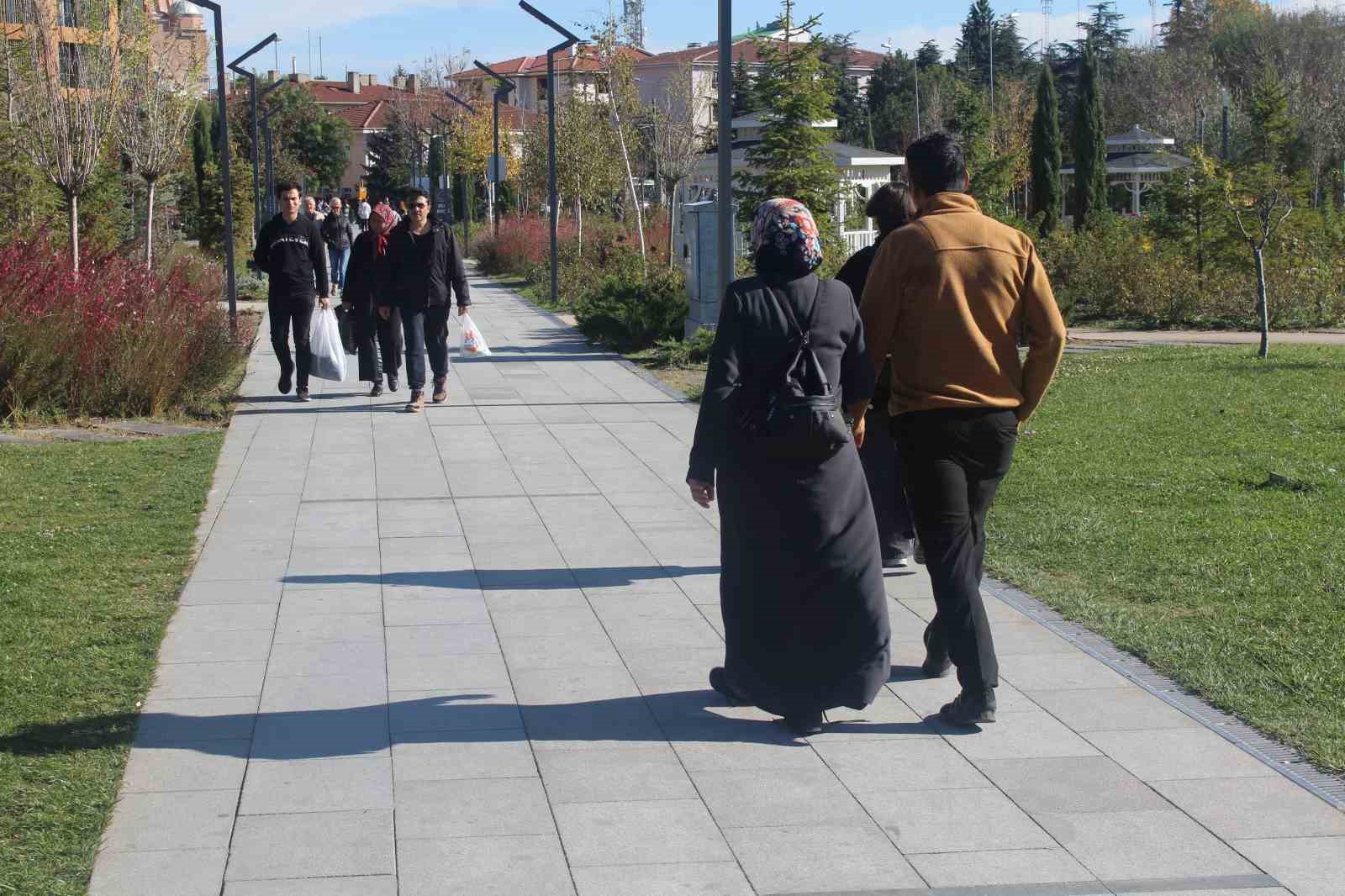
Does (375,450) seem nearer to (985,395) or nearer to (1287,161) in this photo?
(985,395)

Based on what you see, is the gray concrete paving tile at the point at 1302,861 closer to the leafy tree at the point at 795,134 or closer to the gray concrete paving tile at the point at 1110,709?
the gray concrete paving tile at the point at 1110,709

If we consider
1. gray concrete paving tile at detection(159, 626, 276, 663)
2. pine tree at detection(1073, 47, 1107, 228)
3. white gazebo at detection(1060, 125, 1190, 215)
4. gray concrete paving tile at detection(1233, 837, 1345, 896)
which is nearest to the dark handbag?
gray concrete paving tile at detection(1233, 837, 1345, 896)

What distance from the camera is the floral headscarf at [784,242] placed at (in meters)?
4.93

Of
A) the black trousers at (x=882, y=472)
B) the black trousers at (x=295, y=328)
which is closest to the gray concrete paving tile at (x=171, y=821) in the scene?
the black trousers at (x=882, y=472)

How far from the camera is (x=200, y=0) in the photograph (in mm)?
20422

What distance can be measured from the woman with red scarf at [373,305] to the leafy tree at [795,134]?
14.5 feet

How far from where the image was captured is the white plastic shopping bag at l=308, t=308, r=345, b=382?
13641 millimetres

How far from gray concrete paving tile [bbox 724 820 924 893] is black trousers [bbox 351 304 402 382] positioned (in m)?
9.86

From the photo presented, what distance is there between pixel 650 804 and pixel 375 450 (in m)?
7.21

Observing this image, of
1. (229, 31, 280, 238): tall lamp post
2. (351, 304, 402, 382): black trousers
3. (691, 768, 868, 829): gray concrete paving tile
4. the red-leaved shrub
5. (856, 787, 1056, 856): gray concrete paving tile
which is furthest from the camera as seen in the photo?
(229, 31, 280, 238): tall lamp post

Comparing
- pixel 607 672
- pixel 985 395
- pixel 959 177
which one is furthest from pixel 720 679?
A: pixel 959 177

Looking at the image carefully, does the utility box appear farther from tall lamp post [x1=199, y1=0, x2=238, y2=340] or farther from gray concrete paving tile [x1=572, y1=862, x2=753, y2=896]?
gray concrete paving tile [x1=572, y1=862, x2=753, y2=896]

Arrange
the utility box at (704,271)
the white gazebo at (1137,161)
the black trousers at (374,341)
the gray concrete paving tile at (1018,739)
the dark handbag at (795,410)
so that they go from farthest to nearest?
the white gazebo at (1137,161)
the utility box at (704,271)
the black trousers at (374,341)
the gray concrete paving tile at (1018,739)
the dark handbag at (795,410)

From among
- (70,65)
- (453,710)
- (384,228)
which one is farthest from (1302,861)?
(70,65)
